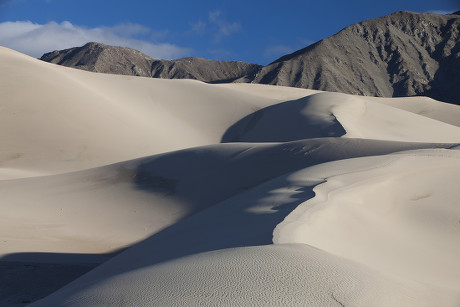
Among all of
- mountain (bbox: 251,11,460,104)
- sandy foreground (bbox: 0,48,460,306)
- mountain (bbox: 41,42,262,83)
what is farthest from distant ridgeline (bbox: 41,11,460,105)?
sandy foreground (bbox: 0,48,460,306)

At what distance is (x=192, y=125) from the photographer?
1936 centimetres

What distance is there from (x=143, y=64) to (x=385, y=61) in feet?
152

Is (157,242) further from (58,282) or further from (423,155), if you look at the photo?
(423,155)

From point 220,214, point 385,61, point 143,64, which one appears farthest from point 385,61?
point 220,214

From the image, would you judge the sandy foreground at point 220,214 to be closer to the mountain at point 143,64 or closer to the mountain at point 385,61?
the mountain at point 385,61

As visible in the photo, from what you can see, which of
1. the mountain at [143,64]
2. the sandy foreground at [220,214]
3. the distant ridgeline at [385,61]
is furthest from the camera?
the mountain at [143,64]

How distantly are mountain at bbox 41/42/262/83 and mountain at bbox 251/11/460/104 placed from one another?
20.8 meters

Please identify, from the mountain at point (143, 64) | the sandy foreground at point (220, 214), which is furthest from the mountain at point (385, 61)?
the sandy foreground at point (220, 214)

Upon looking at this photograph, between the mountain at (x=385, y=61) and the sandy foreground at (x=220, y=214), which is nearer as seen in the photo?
the sandy foreground at (x=220, y=214)

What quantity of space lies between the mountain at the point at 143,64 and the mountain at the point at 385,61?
68.3 ft

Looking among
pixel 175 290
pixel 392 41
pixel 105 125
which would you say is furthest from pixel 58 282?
pixel 392 41

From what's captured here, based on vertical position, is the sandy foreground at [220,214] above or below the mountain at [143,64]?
below

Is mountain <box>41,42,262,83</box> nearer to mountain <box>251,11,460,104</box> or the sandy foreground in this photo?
mountain <box>251,11,460,104</box>

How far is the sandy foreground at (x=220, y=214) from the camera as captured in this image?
2670mm
